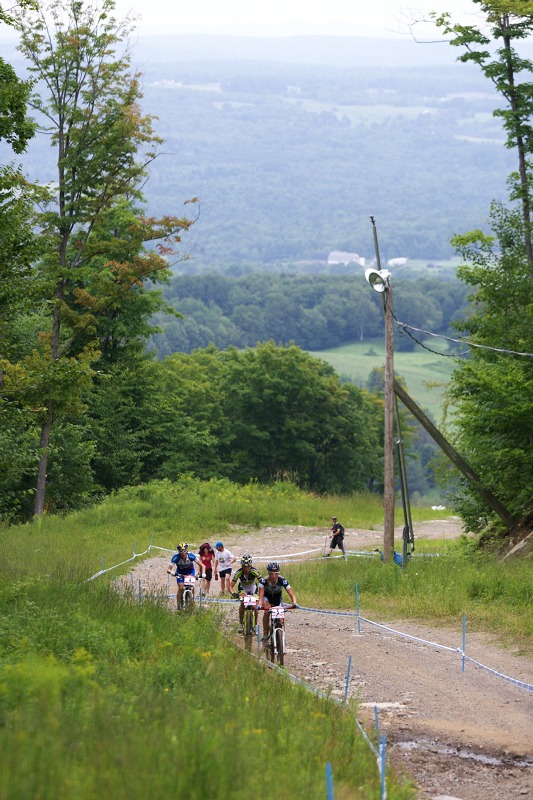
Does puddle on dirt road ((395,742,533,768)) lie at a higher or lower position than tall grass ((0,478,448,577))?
higher

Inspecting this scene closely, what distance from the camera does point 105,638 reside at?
12.5 m

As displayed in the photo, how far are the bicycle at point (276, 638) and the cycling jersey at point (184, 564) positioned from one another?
12.4 ft

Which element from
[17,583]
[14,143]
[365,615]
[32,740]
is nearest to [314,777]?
[32,740]

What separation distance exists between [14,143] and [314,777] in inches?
552

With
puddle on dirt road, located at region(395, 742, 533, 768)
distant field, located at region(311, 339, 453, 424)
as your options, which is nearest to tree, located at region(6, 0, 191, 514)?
puddle on dirt road, located at region(395, 742, 533, 768)

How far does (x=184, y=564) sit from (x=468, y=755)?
330 inches

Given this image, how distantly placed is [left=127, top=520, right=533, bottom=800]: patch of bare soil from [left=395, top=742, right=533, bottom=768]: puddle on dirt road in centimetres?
1

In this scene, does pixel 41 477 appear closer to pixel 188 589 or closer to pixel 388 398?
pixel 388 398

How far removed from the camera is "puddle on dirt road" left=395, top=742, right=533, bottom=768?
436 inches

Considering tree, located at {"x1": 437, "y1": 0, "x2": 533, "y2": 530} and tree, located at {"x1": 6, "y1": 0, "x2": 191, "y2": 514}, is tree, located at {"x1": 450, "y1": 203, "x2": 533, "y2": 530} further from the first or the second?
tree, located at {"x1": 6, "y1": 0, "x2": 191, "y2": 514}

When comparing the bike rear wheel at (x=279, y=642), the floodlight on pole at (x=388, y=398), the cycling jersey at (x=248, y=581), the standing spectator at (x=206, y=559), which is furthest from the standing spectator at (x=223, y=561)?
the bike rear wheel at (x=279, y=642)

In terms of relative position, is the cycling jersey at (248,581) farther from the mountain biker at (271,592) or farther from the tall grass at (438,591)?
the tall grass at (438,591)

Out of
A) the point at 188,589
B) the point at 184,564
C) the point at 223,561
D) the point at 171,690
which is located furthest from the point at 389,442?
the point at 171,690

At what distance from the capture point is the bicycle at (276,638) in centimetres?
1491
